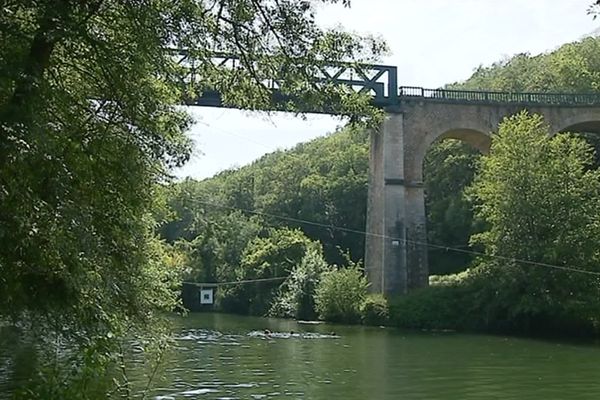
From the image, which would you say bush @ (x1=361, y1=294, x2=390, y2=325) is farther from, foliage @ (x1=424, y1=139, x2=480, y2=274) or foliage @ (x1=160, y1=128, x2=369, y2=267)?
foliage @ (x1=160, y1=128, x2=369, y2=267)

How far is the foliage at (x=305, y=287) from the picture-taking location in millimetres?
41312

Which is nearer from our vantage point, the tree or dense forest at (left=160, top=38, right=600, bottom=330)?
the tree

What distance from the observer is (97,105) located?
283 inches

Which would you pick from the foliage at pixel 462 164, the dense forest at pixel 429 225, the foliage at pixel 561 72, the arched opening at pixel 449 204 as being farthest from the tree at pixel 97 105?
the foliage at pixel 561 72

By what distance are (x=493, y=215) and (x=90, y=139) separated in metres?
23.8

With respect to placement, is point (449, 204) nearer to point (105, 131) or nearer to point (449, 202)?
point (449, 202)

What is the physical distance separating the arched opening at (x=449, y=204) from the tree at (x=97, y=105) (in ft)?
111

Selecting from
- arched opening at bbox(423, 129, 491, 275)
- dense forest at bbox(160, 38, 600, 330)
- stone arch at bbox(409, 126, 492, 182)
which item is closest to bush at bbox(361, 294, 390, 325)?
dense forest at bbox(160, 38, 600, 330)

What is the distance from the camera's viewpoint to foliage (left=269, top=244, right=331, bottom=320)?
41312mm

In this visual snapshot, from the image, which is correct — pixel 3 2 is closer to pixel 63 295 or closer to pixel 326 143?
pixel 63 295

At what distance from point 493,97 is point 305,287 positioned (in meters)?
14.0

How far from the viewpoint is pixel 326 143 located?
78.5 m

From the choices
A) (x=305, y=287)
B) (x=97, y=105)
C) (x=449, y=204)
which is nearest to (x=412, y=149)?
(x=305, y=287)

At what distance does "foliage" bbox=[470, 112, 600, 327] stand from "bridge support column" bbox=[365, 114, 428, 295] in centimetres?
398
